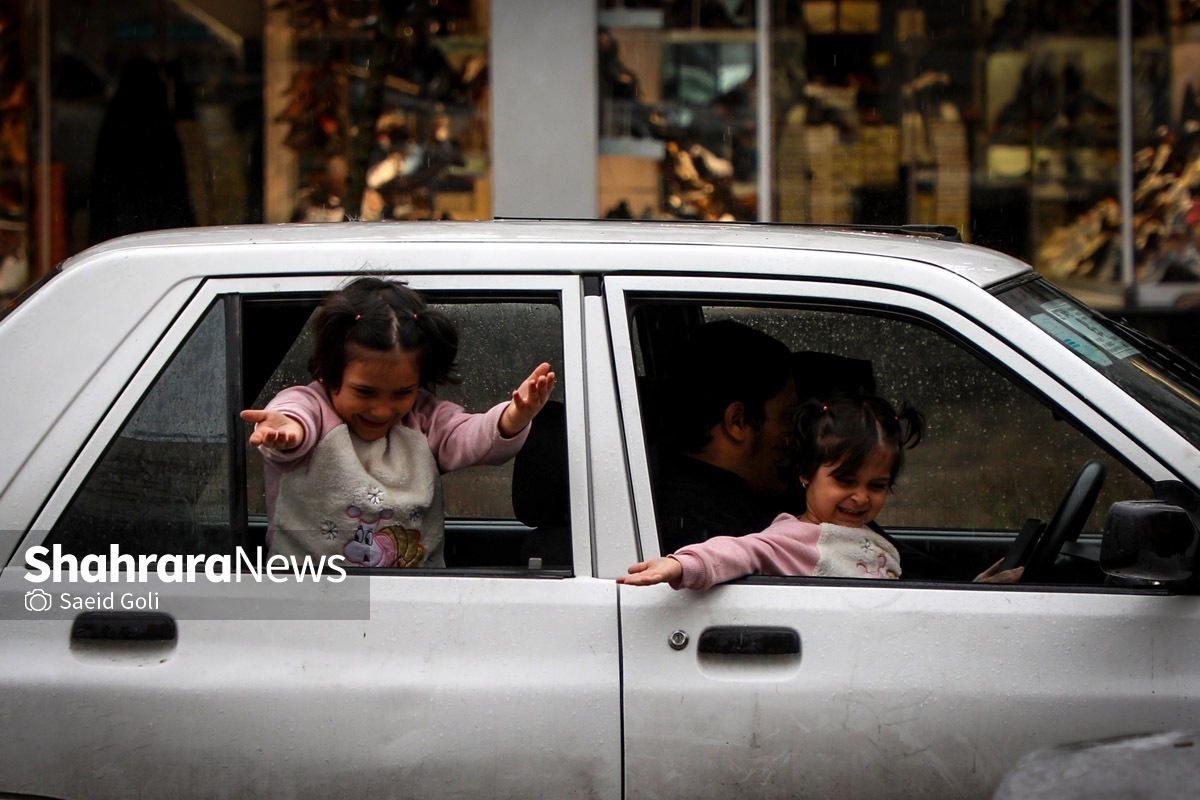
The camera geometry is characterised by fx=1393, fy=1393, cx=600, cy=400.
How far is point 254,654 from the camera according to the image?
2.54 meters

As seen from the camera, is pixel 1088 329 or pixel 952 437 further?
pixel 952 437

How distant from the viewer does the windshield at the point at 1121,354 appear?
2586 millimetres

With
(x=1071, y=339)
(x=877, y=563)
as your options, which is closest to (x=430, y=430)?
(x=877, y=563)

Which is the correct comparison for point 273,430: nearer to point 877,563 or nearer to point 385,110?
point 877,563

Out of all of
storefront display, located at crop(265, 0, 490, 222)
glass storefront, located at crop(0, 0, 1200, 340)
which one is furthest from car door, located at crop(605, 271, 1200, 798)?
storefront display, located at crop(265, 0, 490, 222)

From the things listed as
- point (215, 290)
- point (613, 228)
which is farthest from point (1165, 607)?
point (215, 290)

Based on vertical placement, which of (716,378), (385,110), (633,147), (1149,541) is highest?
(385,110)

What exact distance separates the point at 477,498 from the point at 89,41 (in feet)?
26.7

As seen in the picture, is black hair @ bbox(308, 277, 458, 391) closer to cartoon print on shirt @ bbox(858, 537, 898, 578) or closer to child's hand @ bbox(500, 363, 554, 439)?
child's hand @ bbox(500, 363, 554, 439)

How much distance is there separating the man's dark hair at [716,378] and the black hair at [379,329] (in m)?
0.66

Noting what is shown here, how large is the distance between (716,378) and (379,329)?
95cm

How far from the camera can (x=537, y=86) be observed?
30.3ft

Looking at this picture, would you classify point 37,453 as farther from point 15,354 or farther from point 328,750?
point 328,750

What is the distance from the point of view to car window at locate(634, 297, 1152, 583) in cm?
324
